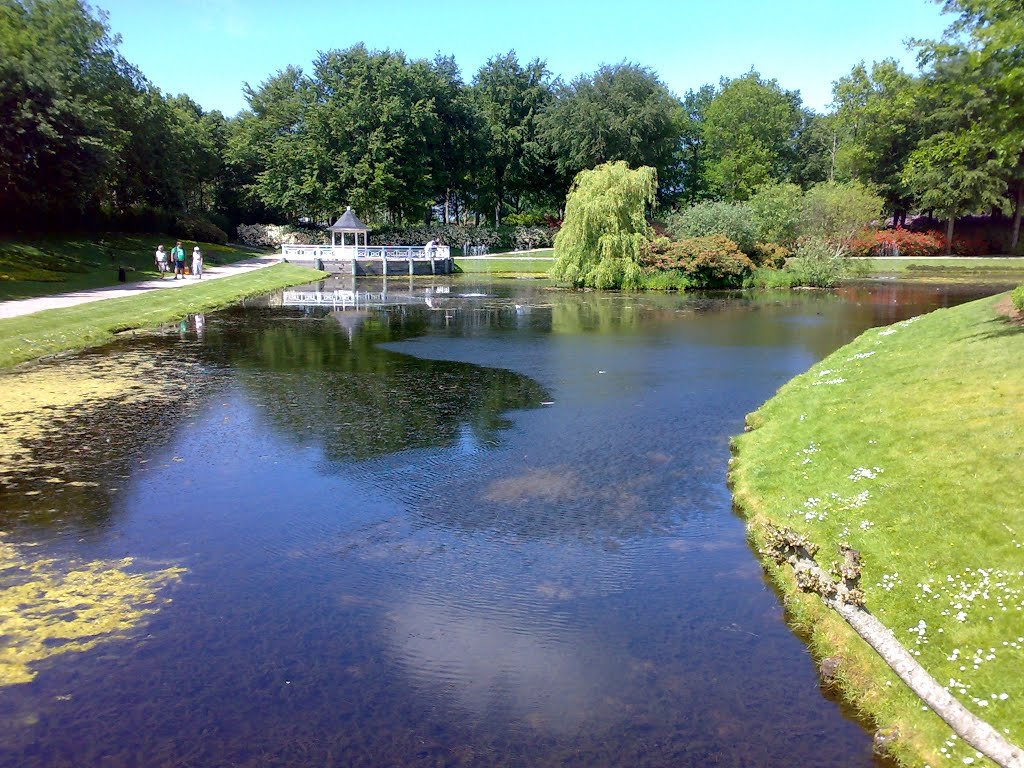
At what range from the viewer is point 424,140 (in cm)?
6781

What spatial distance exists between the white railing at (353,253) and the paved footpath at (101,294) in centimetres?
803

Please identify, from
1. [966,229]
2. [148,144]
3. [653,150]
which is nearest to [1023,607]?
[148,144]

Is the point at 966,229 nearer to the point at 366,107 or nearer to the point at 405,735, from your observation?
the point at 366,107

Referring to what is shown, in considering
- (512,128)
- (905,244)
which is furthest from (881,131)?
(512,128)

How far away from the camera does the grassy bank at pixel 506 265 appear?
6153 centimetres

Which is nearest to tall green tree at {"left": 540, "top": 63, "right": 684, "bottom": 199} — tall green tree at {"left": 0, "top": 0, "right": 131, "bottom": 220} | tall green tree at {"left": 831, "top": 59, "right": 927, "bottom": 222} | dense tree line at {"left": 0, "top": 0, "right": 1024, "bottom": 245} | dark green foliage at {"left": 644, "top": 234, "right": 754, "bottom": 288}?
dense tree line at {"left": 0, "top": 0, "right": 1024, "bottom": 245}

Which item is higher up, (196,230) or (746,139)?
(746,139)

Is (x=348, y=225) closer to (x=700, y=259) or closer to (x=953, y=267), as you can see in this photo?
(x=700, y=259)

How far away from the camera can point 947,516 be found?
27.0ft

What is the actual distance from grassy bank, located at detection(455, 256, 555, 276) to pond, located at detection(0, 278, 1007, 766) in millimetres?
43885

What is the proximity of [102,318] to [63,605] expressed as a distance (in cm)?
2021

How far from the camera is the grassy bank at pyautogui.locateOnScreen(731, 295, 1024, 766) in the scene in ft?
19.9

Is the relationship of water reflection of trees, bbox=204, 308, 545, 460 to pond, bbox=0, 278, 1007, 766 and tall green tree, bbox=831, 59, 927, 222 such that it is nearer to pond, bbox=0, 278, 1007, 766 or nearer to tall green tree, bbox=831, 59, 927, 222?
pond, bbox=0, 278, 1007, 766

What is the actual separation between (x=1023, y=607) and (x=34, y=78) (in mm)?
45151
